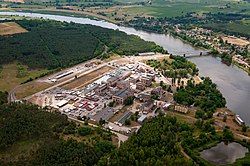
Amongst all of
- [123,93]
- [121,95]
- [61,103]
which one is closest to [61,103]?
[61,103]

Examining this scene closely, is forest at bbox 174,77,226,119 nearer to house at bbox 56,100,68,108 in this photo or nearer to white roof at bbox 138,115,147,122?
white roof at bbox 138,115,147,122

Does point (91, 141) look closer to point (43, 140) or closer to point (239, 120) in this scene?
point (43, 140)

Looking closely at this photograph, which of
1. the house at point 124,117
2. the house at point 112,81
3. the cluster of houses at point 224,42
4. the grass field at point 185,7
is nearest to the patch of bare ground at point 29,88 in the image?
Answer: the house at point 112,81

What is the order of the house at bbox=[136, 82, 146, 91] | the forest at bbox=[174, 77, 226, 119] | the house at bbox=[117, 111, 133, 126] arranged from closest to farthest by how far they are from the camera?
the house at bbox=[117, 111, 133, 126], the forest at bbox=[174, 77, 226, 119], the house at bbox=[136, 82, 146, 91]

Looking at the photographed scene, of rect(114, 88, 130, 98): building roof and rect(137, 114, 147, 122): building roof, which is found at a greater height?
rect(114, 88, 130, 98): building roof

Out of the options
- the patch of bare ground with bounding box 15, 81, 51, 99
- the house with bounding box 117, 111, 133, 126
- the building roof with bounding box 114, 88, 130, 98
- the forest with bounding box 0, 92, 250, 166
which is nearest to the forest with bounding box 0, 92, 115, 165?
the forest with bounding box 0, 92, 250, 166

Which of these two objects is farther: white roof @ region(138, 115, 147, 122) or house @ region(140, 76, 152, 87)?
house @ region(140, 76, 152, 87)

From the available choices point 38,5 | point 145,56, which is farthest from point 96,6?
point 145,56

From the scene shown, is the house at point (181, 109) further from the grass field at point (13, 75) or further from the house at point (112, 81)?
the grass field at point (13, 75)
